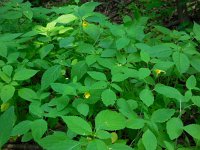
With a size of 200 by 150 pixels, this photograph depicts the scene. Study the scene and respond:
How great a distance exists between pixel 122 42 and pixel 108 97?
483mm

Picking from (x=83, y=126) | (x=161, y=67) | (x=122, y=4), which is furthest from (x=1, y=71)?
(x=122, y=4)

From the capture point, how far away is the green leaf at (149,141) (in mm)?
1417

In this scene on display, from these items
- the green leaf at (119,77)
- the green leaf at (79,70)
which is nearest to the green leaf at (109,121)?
the green leaf at (119,77)

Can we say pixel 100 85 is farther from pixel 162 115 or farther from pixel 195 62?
pixel 195 62

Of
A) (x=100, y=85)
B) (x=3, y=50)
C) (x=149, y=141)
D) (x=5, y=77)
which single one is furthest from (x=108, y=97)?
(x=3, y=50)

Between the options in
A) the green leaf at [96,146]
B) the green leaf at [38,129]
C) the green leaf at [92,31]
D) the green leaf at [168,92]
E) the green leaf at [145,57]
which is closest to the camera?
the green leaf at [96,146]

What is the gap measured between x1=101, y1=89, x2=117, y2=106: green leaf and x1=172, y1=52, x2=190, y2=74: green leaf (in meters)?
0.46

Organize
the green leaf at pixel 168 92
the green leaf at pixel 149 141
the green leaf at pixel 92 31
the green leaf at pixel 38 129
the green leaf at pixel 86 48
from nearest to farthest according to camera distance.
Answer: the green leaf at pixel 149 141 → the green leaf at pixel 38 129 → the green leaf at pixel 168 92 → the green leaf at pixel 86 48 → the green leaf at pixel 92 31

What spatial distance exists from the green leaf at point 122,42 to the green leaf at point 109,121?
65 centimetres

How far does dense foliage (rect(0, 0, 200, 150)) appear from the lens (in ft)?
4.89

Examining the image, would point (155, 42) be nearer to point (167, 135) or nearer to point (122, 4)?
point (167, 135)

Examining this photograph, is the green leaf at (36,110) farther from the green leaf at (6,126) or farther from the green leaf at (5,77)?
the green leaf at (6,126)

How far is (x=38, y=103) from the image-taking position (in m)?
1.76

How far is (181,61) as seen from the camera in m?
1.85
